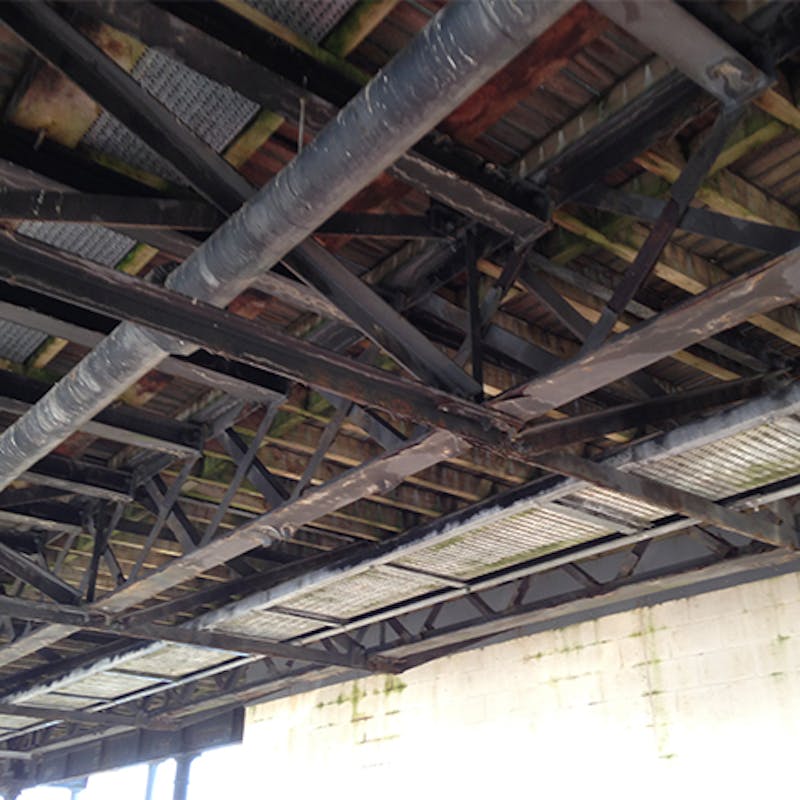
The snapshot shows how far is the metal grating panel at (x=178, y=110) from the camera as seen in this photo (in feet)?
14.1

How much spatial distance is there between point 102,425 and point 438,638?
5.67 metres

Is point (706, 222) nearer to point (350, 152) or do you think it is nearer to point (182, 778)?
point (350, 152)

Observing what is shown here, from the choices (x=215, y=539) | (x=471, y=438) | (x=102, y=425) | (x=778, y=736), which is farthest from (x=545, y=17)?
(x=778, y=736)

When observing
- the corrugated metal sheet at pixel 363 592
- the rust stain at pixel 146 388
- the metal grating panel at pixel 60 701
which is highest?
the rust stain at pixel 146 388

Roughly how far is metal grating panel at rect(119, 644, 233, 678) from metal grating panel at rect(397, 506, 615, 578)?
149 inches

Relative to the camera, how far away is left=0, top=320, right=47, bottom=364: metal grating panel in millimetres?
6398

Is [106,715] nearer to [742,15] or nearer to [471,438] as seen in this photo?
[471,438]

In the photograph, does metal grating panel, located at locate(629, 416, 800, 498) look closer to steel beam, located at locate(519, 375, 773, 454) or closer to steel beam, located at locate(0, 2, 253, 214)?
steel beam, located at locate(519, 375, 773, 454)

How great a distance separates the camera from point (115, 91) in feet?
12.6

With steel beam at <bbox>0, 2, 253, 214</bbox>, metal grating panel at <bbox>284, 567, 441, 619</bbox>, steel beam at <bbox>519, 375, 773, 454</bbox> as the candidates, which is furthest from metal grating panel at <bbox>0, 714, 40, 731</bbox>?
steel beam at <bbox>0, 2, 253, 214</bbox>

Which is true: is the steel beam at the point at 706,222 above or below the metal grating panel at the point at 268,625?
above

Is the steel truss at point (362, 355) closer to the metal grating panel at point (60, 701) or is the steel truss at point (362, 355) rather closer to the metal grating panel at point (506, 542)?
the metal grating panel at point (506, 542)

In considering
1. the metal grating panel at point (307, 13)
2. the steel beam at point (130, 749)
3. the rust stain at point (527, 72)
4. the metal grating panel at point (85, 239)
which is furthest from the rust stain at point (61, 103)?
the steel beam at point (130, 749)

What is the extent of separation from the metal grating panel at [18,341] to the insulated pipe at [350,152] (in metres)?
1.79
